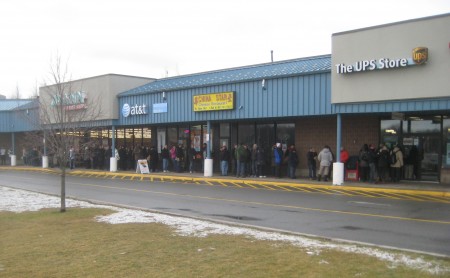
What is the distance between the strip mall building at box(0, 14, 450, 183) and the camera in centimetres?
1634

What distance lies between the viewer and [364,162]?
61.4 ft

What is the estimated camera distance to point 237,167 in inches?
899

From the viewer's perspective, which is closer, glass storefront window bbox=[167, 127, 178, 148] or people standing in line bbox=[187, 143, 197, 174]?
people standing in line bbox=[187, 143, 197, 174]

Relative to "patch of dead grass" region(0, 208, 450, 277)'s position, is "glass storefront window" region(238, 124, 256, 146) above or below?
above

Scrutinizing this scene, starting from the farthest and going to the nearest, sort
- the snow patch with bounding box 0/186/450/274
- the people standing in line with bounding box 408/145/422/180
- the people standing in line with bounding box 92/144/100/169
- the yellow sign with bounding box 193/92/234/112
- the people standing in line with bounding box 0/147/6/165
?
the people standing in line with bounding box 0/147/6/165 < the people standing in line with bounding box 92/144/100/169 < the yellow sign with bounding box 193/92/234/112 < the people standing in line with bounding box 408/145/422/180 < the snow patch with bounding box 0/186/450/274

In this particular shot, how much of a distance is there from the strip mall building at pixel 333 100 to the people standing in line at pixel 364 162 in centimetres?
141

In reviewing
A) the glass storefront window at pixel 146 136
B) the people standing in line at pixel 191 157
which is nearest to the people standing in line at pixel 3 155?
the glass storefront window at pixel 146 136

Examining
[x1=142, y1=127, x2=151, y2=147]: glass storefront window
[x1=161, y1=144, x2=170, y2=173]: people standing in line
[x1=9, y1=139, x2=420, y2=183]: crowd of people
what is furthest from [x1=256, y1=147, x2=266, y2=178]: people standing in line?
[x1=142, y1=127, x2=151, y2=147]: glass storefront window

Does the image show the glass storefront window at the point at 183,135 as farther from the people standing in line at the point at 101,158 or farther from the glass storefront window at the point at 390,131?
the glass storefront window at the point at 390,131

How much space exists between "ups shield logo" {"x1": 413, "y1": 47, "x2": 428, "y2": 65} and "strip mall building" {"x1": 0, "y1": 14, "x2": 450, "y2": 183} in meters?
0.04

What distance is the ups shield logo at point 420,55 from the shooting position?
1603cm

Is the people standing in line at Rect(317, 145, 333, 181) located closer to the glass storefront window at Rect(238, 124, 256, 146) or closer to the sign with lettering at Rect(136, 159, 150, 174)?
the glass storefront window at Rect(238, 124, 256, 146)

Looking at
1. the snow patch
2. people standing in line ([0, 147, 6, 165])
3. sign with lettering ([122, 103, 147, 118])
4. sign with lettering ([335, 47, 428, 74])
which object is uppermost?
sign with lettering ([335, 47, 428, 74])

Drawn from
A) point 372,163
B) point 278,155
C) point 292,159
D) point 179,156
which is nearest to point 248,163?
point 278,155
